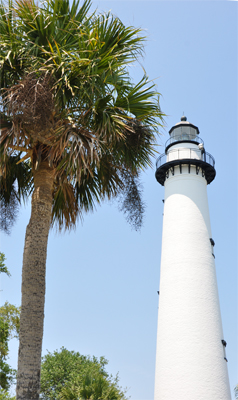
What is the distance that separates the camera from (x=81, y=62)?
6.30 metres

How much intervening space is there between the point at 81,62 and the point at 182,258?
33.2ft

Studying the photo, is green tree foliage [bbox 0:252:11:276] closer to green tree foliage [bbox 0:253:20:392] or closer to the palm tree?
green tree foliage [bbox 0:253:20:392]

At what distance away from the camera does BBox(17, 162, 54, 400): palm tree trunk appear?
5473 mm

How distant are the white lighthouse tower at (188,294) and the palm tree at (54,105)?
839 centimetres

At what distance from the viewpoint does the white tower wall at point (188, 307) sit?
13130mm

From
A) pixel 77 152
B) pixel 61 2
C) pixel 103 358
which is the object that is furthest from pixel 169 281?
pixel 103 358

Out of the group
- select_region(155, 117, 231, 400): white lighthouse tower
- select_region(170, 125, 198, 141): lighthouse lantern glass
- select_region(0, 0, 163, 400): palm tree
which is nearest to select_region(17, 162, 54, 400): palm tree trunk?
select_region(0, 0, 163, 400): palm tree

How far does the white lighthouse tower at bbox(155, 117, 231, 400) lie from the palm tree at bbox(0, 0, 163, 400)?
8394 millimetres

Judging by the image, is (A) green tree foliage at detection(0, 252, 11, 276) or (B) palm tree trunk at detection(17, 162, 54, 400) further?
(A) green tree foliage at detection(0, 252, 11, 276)

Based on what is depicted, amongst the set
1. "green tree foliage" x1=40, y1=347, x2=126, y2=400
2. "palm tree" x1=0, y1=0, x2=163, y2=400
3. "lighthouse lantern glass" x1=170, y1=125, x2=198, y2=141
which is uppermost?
"lighthouse lantern glass" x1=170, y1=125, x2=198, y2=141

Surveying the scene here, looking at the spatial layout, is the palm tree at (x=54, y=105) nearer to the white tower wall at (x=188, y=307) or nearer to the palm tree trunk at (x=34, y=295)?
the palm tree trunk at (x=34, y=295)

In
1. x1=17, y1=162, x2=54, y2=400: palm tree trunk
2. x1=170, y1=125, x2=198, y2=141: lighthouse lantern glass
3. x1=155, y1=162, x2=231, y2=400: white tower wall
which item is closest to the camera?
x1=17, y1=162, x2=54, y2=400: palm tree trunk

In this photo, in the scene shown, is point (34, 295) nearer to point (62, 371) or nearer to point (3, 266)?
point (3, 266)

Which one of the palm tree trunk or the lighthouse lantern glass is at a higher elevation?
the lighthouse lantern glass
